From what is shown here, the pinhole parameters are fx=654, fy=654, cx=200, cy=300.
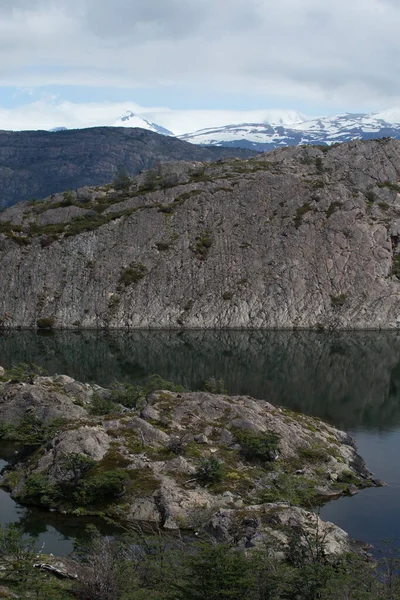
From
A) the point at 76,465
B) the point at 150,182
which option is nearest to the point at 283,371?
the point at 76,465

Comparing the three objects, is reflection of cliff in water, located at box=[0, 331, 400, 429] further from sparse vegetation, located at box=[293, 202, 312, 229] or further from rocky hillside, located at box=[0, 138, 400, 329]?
sparse vegetation, located at box=[293, 202, 312, 229]

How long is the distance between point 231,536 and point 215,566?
11.5 meters

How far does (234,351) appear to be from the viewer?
10881cm

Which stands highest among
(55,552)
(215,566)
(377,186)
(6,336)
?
(377,186)

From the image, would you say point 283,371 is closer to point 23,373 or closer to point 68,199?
point 23,373

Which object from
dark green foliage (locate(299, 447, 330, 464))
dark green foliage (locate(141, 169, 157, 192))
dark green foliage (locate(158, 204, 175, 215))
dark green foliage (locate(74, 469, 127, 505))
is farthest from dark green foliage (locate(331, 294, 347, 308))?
dark green foliage (locate(74, 469, 127, 505))

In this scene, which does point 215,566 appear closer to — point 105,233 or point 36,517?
point 36,517

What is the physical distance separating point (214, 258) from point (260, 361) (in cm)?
4436

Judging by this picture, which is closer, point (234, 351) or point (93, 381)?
point (93, 381)

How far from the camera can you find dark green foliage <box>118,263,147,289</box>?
136750 mm

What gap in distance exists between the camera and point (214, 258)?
140000 mm

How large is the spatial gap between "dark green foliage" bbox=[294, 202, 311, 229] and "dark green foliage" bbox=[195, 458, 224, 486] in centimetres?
10339

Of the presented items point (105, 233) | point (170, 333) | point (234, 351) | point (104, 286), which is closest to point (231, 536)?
point (234, 351)

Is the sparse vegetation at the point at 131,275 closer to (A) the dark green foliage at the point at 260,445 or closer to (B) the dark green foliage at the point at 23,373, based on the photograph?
(B) the dark green foliage at the point at 23,373
